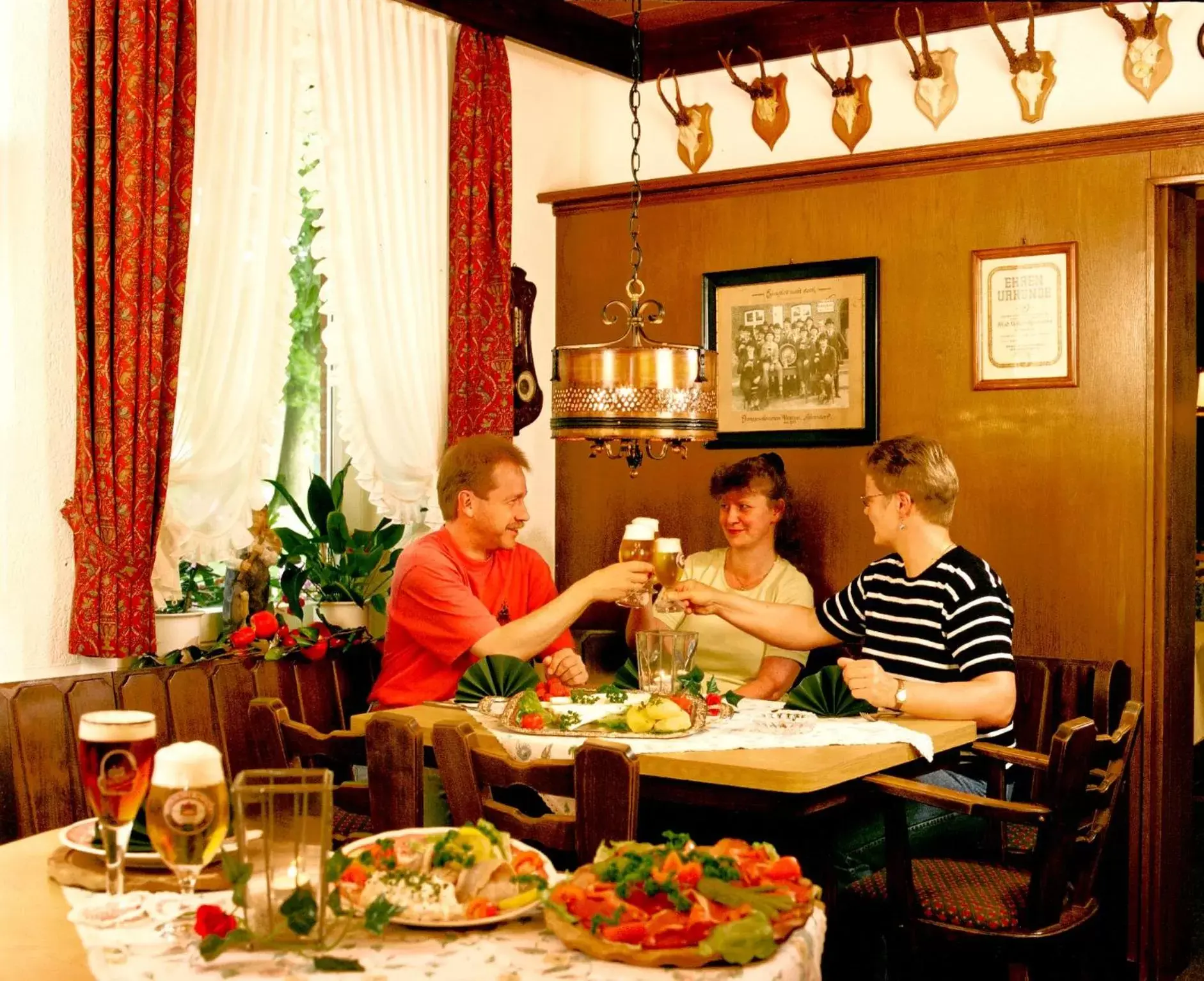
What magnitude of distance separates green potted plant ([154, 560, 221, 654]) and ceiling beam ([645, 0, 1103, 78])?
2430mm

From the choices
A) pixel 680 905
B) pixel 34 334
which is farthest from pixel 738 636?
pixel 680 905

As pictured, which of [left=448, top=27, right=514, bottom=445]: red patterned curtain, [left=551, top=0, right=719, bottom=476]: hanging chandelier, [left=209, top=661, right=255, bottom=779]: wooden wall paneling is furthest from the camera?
[left=448, top=27, right=514, bottom=445]: red patterned curtain

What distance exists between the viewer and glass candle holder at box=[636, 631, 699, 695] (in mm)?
3430

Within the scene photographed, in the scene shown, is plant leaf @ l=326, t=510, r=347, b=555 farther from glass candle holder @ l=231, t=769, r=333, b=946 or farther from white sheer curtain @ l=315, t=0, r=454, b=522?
glass candle holder @ l=231, t=769, r=333, b=946

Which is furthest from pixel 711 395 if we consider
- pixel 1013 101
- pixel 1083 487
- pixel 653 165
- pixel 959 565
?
pixel 653 165

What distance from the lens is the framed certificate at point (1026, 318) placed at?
4328mm

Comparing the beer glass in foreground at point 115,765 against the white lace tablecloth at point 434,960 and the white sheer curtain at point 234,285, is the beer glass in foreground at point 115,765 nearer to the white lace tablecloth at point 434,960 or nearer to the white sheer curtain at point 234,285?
the white lace tablecloth at point 434,960

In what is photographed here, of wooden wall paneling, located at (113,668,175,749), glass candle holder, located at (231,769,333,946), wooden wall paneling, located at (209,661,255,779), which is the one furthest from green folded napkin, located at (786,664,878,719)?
glass candle holder, located at (231,769,333,946)

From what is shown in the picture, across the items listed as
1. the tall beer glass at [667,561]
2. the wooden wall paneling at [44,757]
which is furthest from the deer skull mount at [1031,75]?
the wooden wall paneling at [44,757]

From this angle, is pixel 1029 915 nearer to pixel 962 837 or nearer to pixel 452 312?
pixel 962 837

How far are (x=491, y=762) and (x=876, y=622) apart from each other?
1673 mm

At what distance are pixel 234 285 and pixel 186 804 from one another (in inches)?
108

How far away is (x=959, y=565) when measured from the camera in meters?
3.61

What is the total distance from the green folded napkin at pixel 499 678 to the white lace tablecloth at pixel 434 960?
1860 millimetres
